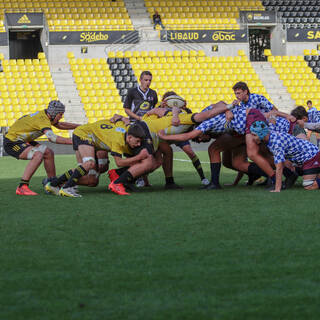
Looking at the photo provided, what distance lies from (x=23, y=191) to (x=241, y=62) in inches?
824

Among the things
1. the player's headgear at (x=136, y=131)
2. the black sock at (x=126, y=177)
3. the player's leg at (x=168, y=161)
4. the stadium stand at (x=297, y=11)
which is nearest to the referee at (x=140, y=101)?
the player's leg at (x=168, y=161)

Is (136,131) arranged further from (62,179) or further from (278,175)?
(278,175)

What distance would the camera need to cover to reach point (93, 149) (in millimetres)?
8727

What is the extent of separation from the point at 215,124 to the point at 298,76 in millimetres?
20968

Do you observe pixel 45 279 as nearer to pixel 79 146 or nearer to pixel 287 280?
pixel 287 280

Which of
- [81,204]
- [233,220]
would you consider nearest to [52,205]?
[81,204]

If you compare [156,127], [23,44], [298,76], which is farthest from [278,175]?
[23,44]

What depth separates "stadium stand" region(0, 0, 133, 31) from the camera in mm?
27812

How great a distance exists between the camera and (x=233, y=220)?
6.38 m

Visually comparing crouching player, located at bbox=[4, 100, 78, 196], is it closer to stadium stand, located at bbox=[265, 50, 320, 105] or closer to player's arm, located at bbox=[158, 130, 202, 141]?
player's arm, located at bbox=[158, 130, 202, 141]

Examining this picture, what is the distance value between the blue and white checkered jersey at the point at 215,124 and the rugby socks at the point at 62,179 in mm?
1708

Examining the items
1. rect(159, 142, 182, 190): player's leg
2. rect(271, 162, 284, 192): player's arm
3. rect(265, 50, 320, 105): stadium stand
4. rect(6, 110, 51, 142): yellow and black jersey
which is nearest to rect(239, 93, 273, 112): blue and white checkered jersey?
rect(159, 142, 182, 190): player's leg

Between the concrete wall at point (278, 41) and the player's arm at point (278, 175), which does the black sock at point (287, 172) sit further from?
the concrete wall at point (278, 41)

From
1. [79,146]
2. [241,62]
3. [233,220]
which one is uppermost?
[241,62]
